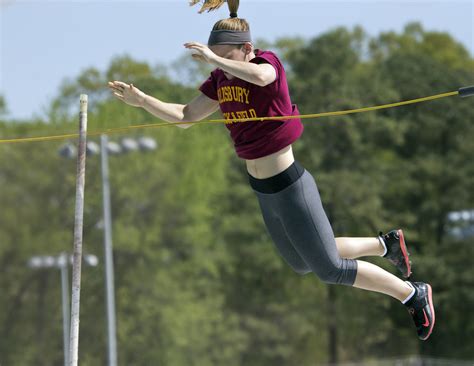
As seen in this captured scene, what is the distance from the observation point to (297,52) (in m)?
40.9

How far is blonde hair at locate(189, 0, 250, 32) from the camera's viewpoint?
678 centimetres

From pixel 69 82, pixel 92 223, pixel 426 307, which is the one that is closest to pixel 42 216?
pixel 92 223

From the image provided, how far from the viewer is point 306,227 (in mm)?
6777

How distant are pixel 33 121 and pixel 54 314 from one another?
778 centimetres

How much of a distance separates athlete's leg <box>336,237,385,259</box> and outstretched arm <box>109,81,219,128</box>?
132 cm

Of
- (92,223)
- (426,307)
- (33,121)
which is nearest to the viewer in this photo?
(426,307)

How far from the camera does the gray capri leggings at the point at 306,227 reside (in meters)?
6.77

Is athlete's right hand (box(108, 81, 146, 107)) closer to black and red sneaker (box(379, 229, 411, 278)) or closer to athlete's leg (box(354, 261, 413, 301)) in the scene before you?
athlete's leg (box(354, 261, 413, 301))

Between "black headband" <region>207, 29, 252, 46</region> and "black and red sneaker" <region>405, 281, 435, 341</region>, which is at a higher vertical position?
"black headband" <region>207, 29, 252, 46</region>

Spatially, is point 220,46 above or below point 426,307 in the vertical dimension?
above

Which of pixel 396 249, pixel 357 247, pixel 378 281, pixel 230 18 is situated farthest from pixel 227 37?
pixel 396 249

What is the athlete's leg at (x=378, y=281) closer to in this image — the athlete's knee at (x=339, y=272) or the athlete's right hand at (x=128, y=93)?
the athlete's knee at (x=339, y=272)

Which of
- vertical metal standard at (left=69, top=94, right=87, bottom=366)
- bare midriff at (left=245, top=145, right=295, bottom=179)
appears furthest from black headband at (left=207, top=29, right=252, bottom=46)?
vertical metal standard at (left=69, top=94, right=87, bottom=366)

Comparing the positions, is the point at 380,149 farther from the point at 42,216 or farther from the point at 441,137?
the point at 42,216
